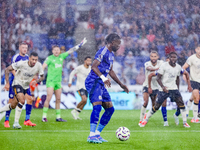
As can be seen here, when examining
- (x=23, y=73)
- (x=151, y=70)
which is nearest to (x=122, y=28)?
(x=151, y=70)

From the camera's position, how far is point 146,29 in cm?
1792

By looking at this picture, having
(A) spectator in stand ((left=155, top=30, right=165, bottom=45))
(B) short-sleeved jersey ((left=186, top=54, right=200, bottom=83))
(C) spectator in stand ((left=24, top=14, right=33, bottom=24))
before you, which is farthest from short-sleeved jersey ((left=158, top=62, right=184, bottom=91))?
(C) spectator in stand ((left=24, top=14, right=33, bottom=24))

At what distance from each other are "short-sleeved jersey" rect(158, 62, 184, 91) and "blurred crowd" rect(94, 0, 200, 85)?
6.77 m

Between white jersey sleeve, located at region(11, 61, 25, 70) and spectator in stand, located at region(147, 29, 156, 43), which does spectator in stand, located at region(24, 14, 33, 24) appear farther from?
white jersey sleeve, located at region(11, 61, 25, 70)

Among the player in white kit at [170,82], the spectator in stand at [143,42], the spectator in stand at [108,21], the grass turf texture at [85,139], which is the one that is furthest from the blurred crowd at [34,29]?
the grass turf texture at [85,139]

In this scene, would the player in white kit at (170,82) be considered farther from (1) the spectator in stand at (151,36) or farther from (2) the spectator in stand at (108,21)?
(2) the spectator in stand at (108,21)

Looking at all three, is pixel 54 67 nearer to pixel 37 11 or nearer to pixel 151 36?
pixel 151 36

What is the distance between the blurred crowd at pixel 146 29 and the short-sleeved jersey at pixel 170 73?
22.2 feet

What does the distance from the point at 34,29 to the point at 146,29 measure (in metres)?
5.65

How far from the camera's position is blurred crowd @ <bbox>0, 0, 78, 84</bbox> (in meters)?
16.2

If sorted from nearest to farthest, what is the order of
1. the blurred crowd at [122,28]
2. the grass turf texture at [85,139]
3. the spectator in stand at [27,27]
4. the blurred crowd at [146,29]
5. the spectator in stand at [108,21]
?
1. the grass turf texture at [85,139]
2. the blurred crowd at [146,29]
3. the blurred crowd at [122,28]
4. the spectator in stand at [27,27]
5. the spectator in stand at [108,21]

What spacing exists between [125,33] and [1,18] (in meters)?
6.48

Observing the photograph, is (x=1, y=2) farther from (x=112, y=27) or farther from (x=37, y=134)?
(x=37, y=134)

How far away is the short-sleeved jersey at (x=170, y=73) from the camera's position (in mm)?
8031
